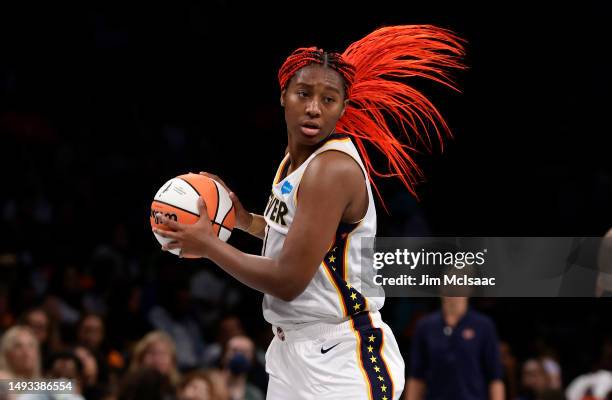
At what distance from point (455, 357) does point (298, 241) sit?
3510mm

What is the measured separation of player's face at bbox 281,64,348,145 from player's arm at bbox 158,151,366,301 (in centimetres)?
18

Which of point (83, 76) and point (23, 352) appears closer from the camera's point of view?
point (23, 352)

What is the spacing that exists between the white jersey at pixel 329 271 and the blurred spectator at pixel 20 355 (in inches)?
118

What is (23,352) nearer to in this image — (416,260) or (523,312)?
(416,260)

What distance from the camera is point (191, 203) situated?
3.41 m

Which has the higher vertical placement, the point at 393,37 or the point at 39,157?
the point at 39,157

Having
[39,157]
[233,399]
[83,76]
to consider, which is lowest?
[233,399]

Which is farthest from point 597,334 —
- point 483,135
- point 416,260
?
point 416,260

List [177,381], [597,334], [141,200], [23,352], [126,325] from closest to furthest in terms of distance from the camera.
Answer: [23,352], [177,381], [126,325], [597,334], [141,200]

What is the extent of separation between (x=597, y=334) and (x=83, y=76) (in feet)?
18.5

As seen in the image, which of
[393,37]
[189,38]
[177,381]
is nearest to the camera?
[393,37]

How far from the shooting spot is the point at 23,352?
598 centimetres

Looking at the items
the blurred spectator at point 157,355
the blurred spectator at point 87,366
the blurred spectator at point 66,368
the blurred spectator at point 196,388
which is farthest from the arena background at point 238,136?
the blurred spectator at point 196,388

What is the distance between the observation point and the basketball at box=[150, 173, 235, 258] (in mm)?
3371
